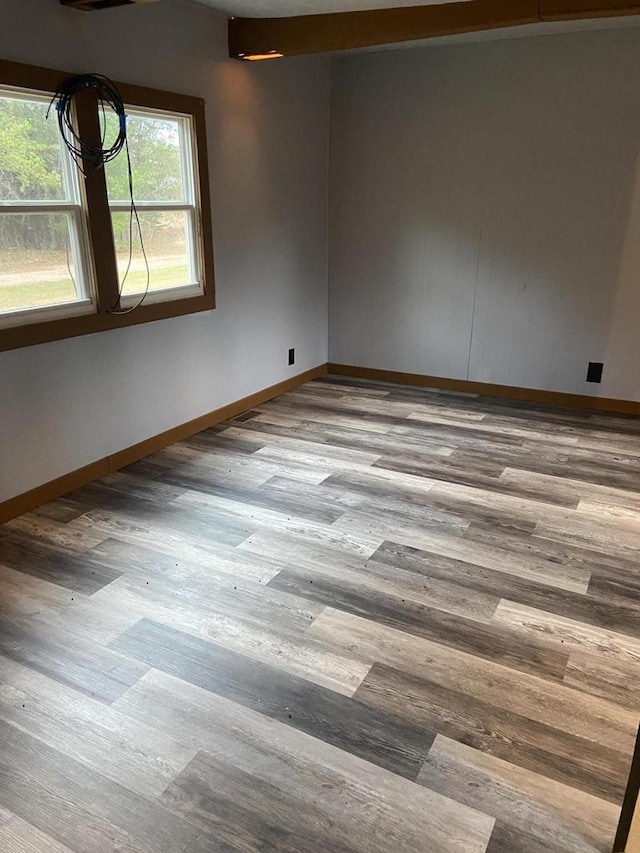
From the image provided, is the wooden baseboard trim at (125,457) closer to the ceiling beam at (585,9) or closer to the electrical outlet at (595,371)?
the electrical outlet at (595,371)

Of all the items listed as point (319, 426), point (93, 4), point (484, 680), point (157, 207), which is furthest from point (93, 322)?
point (484, 680)

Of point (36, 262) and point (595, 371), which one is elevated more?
point (36, 262)

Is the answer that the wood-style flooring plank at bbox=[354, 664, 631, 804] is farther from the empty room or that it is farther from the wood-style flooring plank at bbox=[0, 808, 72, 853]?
the wood-style flooring plank at bbox=[0, 808, 72, 853]

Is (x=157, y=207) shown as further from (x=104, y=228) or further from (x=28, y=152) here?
(x=28, y=152)

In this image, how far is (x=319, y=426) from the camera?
4477 mm

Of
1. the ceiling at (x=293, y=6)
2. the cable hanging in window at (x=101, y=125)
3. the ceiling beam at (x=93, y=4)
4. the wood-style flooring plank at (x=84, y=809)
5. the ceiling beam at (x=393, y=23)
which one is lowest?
the wood-style flooring plank at (x=84, y=809)

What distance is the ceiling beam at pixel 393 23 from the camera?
10.0 feet

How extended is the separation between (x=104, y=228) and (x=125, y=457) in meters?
1.28

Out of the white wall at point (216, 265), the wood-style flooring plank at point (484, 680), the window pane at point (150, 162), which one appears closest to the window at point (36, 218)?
the white wall at point (216, 265)

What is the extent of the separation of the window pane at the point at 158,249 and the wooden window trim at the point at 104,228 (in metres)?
0.10

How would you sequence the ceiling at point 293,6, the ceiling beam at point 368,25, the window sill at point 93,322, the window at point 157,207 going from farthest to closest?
the window at point 157,207 → the ceiling at point 293,6 → the ceiling beam at point 368,25 → the window sill at point 93,322

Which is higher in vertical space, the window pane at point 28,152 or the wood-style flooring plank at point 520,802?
the window pane at point 28,152

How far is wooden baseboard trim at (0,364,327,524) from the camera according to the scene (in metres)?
3.19

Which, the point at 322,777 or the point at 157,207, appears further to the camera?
the point at 157,207
